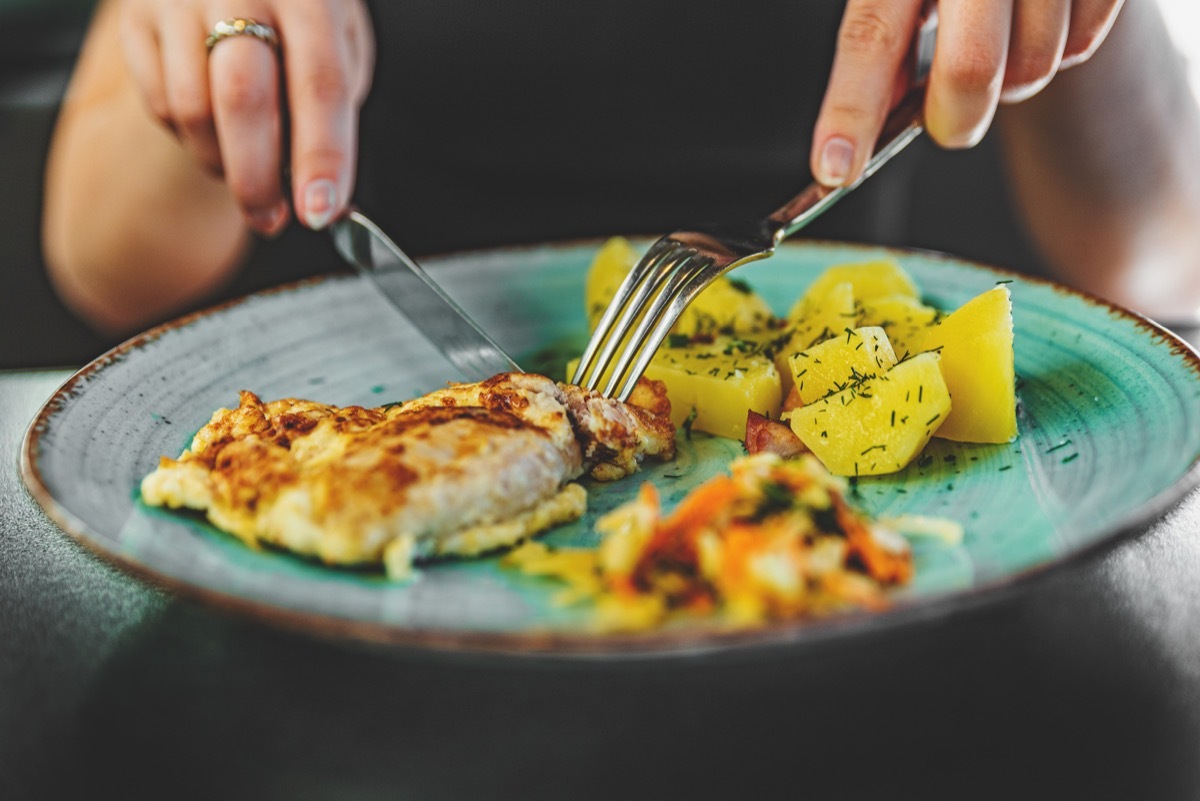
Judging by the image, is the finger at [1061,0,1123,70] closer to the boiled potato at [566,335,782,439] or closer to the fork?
the fork

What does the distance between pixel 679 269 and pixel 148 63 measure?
1.30 metres

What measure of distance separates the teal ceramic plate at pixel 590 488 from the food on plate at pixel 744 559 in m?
0.04

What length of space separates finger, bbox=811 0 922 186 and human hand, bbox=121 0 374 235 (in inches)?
34.1

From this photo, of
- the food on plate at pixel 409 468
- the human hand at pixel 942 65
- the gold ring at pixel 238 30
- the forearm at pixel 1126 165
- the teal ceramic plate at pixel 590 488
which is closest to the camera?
the teal ceramic plate at pixel 590 488

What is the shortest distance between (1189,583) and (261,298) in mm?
1723

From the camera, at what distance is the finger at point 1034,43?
6.20 feet

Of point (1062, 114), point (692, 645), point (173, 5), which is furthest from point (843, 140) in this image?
point (1062, 114)

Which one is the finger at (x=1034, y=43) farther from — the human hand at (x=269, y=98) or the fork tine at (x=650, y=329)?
the human hand at (x=269, y=98)

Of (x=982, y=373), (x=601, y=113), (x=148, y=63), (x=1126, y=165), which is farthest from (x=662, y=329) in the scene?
(x=1126, y=165)

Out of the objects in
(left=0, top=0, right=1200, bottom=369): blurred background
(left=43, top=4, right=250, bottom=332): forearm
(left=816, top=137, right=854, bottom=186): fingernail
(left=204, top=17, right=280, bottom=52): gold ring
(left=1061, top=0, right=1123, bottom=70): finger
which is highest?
(left=1061, top=0, right=1123, bottom=70): finger

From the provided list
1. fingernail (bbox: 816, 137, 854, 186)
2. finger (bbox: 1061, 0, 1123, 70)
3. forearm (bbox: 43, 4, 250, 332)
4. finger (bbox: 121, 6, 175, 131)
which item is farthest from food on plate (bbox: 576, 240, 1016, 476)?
forearm (bbox: 43, 4, 250, 332)

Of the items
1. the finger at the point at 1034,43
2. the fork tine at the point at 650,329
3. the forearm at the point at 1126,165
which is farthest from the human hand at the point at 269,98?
the forearm at the point at 1126,165

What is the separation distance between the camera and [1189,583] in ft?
4.57

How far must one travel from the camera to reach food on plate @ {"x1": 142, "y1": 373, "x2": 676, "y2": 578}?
1.30m
